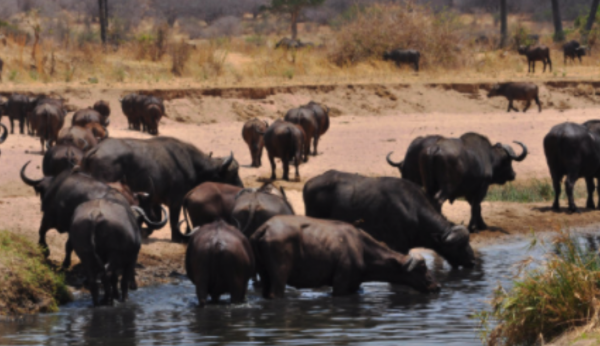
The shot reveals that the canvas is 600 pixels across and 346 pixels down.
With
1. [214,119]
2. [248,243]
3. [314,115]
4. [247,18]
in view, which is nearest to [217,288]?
[248,243]

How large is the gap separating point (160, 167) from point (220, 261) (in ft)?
13.7

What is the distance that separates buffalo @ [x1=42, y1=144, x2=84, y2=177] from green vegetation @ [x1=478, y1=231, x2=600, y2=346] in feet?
27.6

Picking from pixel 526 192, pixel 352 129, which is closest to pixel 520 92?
pixel 352 129

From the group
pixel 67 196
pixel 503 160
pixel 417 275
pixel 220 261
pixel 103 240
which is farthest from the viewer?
pixel 503 160

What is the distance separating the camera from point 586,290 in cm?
711

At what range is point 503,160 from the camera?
50.8ft

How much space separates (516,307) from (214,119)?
2199 centimetres

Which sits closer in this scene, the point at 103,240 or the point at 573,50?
the point at 103,240

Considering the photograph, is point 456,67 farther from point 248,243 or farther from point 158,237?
point 248,243

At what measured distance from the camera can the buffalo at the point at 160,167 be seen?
1282 centimetres

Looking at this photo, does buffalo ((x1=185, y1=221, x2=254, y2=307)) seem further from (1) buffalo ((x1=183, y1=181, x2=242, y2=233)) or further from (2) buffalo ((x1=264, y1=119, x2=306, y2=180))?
(2) buffalo ((x1=264, y1=119, x2=306, y2=180))

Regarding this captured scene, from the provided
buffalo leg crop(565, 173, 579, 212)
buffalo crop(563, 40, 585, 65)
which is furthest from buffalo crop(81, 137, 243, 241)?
buffalo crop(563, 40, 585, 65)

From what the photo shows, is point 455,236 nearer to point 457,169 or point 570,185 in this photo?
point 457,169

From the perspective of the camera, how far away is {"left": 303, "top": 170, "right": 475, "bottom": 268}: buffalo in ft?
38.1
